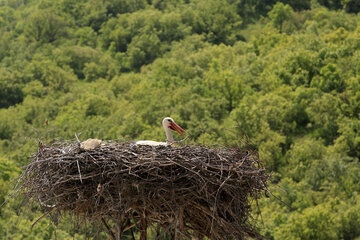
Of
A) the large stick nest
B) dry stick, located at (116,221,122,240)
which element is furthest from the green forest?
dry stick, located at (116,221,122,240)

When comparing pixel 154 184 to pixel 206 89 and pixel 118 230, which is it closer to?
pixel 118 230

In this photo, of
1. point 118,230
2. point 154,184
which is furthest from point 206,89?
point 154,184

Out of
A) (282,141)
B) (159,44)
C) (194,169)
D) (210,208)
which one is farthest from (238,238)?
(159,44)

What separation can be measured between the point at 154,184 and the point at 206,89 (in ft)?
177

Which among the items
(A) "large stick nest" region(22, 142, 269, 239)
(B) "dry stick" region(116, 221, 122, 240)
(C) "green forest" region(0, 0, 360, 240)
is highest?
(A) "large stick nest" region(22, 142, 269, 239)

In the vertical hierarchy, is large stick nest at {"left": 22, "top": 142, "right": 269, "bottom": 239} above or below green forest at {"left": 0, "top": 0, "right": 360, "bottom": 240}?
above

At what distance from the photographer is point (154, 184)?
8.83m

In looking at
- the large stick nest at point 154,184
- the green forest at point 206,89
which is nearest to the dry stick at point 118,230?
the large stick nest at point 154,184

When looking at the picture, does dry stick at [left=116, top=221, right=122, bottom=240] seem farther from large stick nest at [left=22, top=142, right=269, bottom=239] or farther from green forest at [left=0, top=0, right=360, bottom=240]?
green forest at [left=0, top=0, right=360, bottom=240]

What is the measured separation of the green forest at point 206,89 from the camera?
41844mm

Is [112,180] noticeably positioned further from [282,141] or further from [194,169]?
[282,141]

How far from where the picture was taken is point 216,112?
5803cm

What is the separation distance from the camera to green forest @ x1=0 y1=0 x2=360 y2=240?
1647 inches

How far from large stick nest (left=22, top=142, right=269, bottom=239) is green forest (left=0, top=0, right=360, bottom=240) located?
827mm
